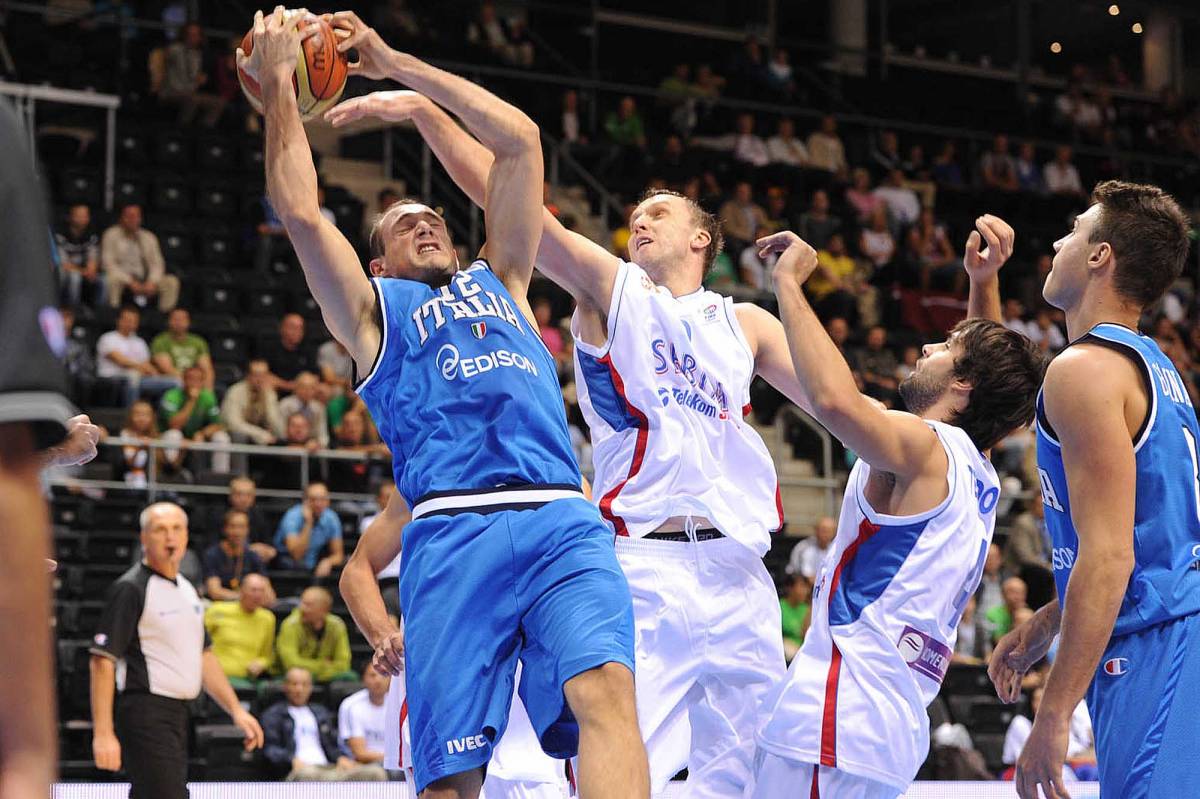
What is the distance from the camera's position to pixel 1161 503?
378 centimetres

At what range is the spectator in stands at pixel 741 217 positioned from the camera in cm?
1788

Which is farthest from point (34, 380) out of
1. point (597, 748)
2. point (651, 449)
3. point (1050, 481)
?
point (651, 449)

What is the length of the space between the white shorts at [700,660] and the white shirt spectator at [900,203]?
15.6 metres

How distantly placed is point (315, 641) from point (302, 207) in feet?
25.3

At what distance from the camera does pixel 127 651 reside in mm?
8219

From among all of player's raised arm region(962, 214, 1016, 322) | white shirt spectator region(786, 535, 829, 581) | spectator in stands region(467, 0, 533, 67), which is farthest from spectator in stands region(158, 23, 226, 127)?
player's raised arm region(962, 214, 1016, 322)

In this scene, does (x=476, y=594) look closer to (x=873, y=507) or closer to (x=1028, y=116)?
(x=873, y=507)

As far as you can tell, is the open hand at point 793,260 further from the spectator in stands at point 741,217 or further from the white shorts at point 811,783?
the spectator in stands at point 741,217

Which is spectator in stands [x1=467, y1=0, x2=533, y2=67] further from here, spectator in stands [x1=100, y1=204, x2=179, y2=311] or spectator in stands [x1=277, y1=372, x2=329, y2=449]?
spectator in stands [x1=277, y1=372, x2=329, y2=449]

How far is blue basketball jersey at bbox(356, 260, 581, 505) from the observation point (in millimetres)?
4141

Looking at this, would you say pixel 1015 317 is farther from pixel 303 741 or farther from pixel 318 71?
pixel 318 71

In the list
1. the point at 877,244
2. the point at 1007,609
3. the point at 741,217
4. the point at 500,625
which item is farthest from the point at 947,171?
the point at 500,625

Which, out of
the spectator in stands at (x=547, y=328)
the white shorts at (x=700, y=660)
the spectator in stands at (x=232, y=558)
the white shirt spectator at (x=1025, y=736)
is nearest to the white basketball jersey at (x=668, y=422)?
the white shorts at (x=700, y=660)

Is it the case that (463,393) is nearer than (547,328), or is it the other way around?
(463,393)
